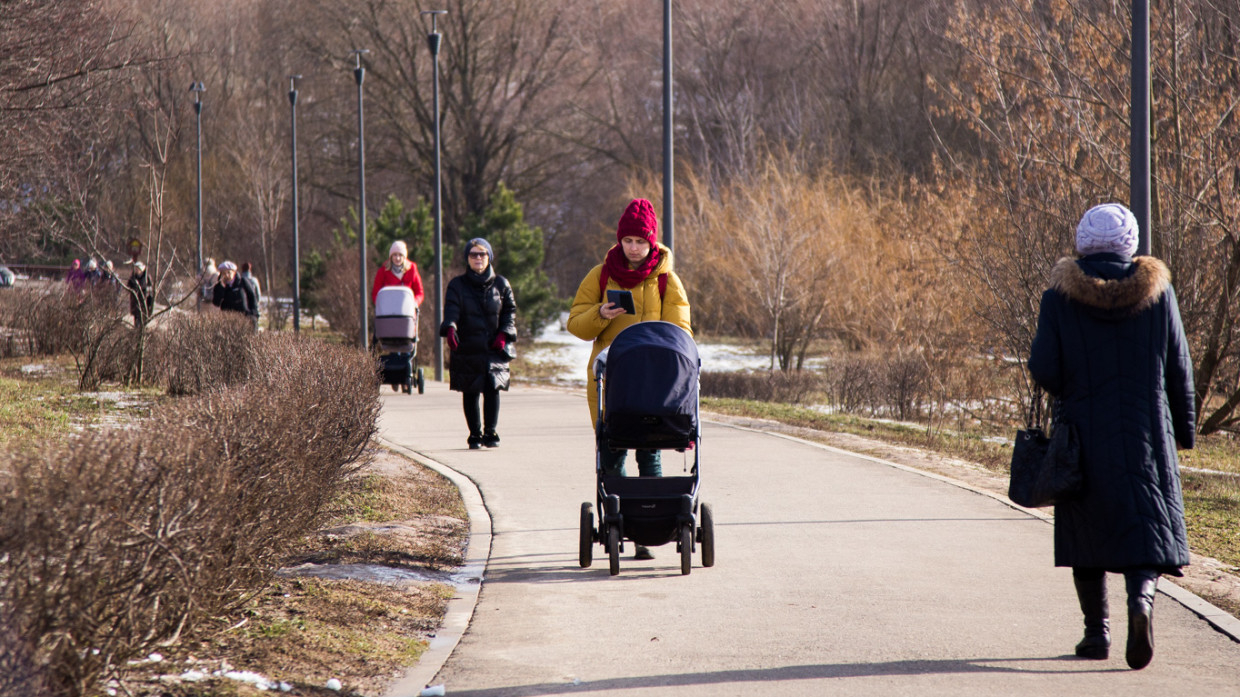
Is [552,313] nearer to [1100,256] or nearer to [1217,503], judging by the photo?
[1217,503]

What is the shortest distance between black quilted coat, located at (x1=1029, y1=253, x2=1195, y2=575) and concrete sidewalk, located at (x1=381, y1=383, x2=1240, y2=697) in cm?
53

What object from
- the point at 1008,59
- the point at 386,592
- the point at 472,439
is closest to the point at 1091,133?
the point at 1008,59

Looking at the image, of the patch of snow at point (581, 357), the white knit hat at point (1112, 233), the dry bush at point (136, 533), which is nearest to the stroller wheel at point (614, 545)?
the dry bush at point (136, 533)

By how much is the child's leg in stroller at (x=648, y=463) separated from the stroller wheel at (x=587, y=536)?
440 millimetres

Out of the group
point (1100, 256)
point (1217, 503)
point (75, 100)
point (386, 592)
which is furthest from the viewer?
point (75, 100)

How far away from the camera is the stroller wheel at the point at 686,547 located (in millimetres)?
6680

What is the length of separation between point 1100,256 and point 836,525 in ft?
10.6

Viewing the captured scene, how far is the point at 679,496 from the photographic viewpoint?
21.8 ft

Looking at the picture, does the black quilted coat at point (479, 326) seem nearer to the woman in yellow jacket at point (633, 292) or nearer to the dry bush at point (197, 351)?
the dry bush at point (197, 351)

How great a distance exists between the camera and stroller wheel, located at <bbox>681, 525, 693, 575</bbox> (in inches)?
263

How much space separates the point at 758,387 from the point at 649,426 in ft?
59.6

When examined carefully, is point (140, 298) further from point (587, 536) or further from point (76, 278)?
point (587, 536)

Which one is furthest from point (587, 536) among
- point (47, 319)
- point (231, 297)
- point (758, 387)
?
point (758, 387)

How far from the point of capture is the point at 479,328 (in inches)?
463
